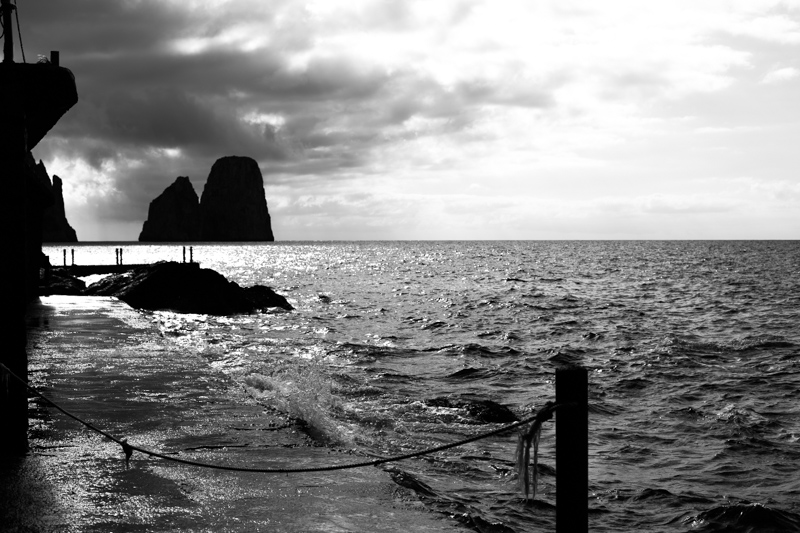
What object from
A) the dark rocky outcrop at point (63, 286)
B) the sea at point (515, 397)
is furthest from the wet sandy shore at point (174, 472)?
the dark rocky outcrop at point (63, 286)

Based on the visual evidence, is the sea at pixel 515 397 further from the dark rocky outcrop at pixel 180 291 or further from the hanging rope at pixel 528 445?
the dark rocky outcrop at pixel 180 291

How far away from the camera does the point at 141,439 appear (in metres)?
7.85

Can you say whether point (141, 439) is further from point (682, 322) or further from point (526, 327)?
point (682, 322)

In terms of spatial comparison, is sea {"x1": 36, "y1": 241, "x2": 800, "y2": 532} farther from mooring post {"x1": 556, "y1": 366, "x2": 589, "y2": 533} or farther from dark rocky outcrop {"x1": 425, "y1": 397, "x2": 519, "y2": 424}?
mooring post {"x1": 556, "y1": 366, "x2": 589, "y2": 533}

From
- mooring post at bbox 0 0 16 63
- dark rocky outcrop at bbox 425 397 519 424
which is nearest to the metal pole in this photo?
mooring post at bbox 0 0 16 63

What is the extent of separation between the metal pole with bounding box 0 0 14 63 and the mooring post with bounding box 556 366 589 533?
6.40 m

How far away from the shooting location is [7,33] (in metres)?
7.41

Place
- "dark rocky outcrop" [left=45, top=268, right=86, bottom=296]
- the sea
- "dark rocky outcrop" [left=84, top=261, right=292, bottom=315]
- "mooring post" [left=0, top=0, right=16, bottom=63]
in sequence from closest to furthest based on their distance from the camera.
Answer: "mooring post" [left=0, top=0, right=16, bottom=63], the sea, "dark rocky outcrop" [left=84, top=261, right=292, bottom=315], "dark rocky outcrop" [left=45, top=268, right=86, bottom=296]

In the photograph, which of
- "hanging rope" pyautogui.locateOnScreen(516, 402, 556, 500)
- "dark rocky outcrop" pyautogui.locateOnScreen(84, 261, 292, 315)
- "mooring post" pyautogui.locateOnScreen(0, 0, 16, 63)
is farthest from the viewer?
"dark rocky outcrop" pyautogui.locateOnScreen(84, 261, 292, 315)

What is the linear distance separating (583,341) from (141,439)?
1833cm

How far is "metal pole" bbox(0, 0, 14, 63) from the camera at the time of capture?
7.20m

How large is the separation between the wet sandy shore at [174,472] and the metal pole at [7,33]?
4090mm

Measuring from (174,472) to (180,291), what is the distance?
23784mm

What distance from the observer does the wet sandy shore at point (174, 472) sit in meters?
5.61
